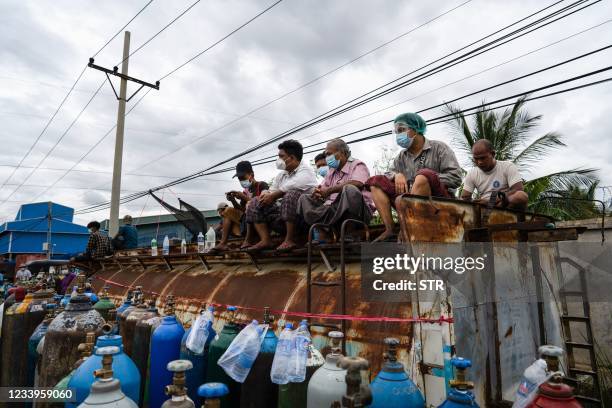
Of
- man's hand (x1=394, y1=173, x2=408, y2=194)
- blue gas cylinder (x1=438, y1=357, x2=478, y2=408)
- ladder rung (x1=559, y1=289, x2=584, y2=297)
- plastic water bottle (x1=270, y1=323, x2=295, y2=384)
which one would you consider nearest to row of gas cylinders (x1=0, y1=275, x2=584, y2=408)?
blue gas cylinder (x1=438, y1=357, x2=478, y2=408)

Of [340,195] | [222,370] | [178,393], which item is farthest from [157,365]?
[340,195]

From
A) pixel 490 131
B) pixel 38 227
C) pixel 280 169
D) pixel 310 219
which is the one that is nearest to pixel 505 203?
pixel 310 219

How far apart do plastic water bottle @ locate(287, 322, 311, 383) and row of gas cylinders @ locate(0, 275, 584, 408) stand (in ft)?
0.27

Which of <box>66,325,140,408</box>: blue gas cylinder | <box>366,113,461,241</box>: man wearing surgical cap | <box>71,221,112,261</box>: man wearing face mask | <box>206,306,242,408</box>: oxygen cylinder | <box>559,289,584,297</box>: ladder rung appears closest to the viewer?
<box>66,325,140,408</box>: blue gas cylinder

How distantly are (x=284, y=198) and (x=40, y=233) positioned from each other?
35.6m

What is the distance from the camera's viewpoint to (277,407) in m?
2.78

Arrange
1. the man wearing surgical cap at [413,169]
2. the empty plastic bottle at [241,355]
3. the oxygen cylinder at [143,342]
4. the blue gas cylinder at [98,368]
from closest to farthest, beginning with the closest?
the blue gas cylinder at [98,368] < the empty plastic bottle at [241,355] < the man wearing surgical cap at [413,169] < the oxygen cylinder at [143,342]

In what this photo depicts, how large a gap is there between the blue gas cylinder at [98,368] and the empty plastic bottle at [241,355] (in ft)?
2.00

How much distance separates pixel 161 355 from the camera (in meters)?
3.27

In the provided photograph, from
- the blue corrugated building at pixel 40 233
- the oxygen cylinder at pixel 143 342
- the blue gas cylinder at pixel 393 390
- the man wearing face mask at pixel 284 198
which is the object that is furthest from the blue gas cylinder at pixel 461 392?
the blue corrugated building at pixel 40 233

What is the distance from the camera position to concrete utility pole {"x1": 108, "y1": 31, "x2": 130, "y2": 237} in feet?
45.5

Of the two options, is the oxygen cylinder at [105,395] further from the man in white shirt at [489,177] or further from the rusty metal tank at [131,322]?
the man in white shirt at [489,177]

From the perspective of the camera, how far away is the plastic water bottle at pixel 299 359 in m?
2.44

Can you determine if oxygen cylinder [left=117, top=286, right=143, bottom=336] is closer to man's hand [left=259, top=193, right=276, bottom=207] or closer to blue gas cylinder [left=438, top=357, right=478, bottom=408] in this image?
man's hand [left=259, top=193, right=276, bottom=207]
